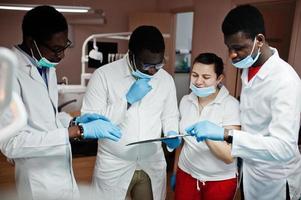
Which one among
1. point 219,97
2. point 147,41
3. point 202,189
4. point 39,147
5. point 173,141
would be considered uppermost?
point 147,41

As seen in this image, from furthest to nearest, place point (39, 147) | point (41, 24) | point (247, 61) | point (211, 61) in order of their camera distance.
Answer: point (211, 61)
point (247, 61)
point (41, 24)
point (39, 147)

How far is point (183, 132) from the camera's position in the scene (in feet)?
4.69

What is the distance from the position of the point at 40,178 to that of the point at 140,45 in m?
0.75

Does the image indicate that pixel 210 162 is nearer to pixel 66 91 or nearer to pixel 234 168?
pixel 234 168

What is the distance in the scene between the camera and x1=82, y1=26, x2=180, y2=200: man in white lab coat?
135cm

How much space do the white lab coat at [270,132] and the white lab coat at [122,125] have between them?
42 cm

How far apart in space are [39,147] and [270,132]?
0.88 m

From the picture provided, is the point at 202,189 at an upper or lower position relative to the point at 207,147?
lower

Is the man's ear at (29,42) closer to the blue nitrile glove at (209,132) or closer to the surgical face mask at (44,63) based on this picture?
the surgical face mask at (44,63)

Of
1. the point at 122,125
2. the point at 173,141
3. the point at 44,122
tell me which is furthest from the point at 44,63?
the point at 173,141

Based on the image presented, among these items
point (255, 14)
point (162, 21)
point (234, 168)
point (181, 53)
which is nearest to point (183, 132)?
point (234, 168)

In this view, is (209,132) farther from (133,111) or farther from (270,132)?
(133,111)

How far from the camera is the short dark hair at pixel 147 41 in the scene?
133 centimetres

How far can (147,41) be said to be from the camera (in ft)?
4.38
